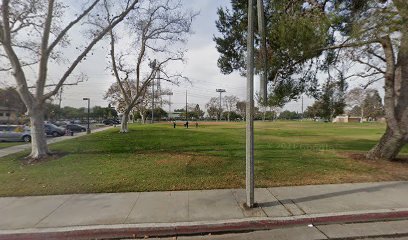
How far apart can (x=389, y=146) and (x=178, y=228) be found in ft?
30.5

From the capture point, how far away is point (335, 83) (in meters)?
11.5

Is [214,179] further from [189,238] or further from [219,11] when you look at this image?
[219,11]

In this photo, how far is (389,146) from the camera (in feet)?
32.7

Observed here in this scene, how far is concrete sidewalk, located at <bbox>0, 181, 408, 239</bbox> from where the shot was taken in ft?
15.2

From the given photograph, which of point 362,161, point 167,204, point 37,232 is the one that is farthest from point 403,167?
point 37,232

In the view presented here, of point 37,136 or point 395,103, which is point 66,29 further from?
point 395,103

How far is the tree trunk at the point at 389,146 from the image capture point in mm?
9620

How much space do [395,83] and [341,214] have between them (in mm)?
7186

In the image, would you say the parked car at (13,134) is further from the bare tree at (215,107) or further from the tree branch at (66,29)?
the bare tree at (215,107)

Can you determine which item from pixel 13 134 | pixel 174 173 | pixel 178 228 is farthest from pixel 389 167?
pixel 13 134

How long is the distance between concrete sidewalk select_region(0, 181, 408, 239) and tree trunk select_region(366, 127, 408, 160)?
371 cm

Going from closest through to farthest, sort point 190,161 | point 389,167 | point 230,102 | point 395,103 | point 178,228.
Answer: point 178,228
point 389,167
point 395,103
point 190,161
point 230,102

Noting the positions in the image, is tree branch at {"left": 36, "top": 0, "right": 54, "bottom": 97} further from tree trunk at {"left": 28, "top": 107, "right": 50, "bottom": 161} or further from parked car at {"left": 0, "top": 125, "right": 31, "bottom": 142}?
parked car at {"left": 0, "top": 125, "right": 31, "bottom": 142}

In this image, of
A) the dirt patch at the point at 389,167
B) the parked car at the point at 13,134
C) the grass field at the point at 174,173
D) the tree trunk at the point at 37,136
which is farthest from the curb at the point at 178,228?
the parked car at the point at 13,134
